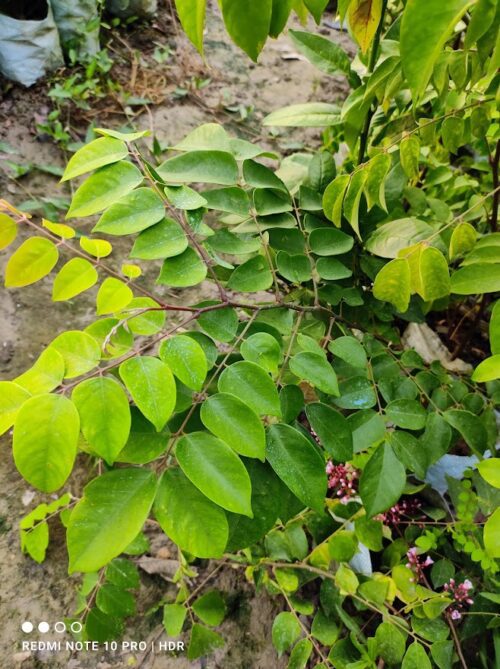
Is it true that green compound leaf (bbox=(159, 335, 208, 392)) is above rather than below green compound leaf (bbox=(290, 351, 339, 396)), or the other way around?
above

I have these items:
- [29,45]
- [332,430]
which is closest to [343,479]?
[332,430]

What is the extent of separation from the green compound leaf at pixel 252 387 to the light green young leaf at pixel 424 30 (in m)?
0.37

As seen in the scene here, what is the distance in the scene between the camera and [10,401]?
0.49 m

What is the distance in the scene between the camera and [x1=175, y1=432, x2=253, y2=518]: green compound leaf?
0.49 metres

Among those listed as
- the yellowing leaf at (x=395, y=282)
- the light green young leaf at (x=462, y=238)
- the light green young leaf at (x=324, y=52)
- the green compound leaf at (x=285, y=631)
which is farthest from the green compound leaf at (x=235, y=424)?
the light green young leaf at (x=324, y=52)

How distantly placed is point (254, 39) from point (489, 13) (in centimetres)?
19

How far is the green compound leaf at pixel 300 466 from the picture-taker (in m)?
0.59

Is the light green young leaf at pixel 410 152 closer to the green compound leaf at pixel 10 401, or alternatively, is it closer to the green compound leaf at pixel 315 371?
the green compound leaf at pixel 315 371

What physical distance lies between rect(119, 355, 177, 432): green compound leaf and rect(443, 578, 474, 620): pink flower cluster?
0.81 metres

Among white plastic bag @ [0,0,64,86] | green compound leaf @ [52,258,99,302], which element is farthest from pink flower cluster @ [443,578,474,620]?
white plastic bag @ [0,0,64,86]

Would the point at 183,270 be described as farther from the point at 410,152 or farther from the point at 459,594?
the point at 459,594

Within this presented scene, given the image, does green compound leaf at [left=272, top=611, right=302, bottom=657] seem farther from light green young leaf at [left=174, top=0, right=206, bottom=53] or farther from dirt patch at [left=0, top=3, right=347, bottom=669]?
light green young leaf at [left=174, top=0, right=206, bottom=53]

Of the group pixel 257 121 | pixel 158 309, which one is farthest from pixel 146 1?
pixel 158 309

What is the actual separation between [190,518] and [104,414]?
0.15 meters
